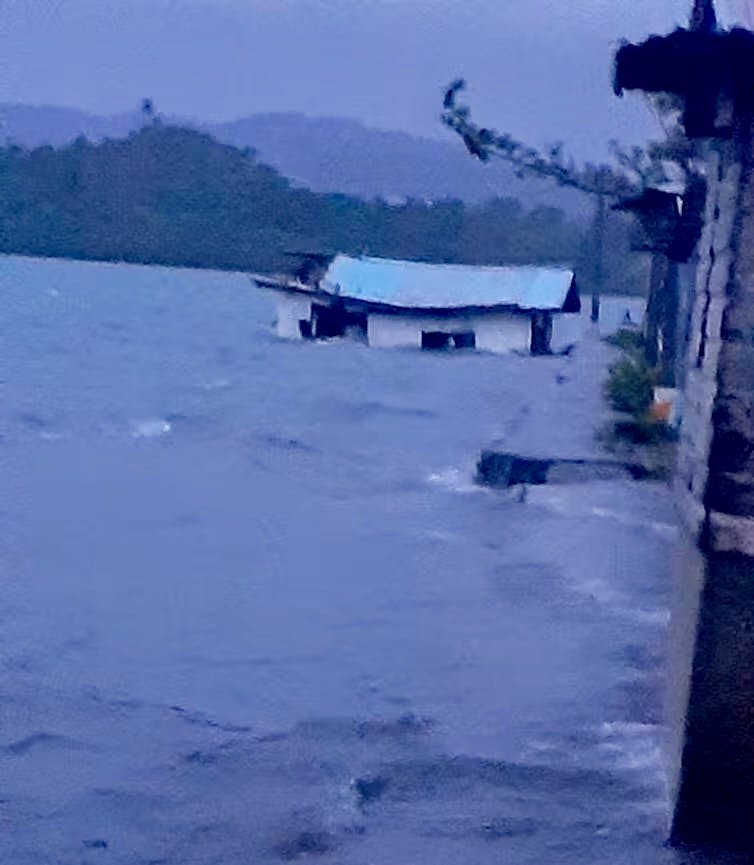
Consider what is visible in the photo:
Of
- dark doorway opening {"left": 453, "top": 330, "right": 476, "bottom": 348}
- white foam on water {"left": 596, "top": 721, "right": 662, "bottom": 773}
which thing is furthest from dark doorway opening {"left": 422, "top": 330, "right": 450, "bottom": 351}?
white foam on water {"left": 596, "top": 721, "right": 662, "bottom": 773}

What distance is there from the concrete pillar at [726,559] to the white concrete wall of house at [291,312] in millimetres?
47184

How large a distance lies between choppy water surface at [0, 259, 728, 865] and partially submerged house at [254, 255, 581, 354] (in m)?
25.2

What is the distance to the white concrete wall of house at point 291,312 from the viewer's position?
54438mm

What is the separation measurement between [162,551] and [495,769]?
8.14 metres

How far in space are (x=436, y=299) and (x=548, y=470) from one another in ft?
110

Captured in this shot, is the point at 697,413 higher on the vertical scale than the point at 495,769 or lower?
higher

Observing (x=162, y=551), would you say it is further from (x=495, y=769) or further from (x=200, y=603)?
(x=495, y=769)

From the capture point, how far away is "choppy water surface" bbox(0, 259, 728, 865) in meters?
7.79

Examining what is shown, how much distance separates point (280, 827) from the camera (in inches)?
306

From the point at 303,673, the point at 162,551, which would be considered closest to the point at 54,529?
the point at 162,551

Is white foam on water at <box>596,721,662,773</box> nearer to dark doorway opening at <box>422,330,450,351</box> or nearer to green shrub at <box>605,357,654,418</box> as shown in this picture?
green shrub at <box>605,357,654,418</box>

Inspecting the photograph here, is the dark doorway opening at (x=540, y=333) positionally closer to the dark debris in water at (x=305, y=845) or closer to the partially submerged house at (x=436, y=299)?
the partially submerged house at (x=436, y=299)

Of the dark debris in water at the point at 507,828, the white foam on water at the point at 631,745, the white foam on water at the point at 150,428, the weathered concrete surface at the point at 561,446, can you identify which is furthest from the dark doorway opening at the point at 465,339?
the dark debris in water at the point at 507,828

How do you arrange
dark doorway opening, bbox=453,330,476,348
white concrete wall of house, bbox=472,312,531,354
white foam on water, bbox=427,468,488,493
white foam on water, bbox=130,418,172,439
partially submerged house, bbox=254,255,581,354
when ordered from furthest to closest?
dark doorway opening, bbox=453,330,476,348 → white concrete wall of house, bbox=472,312,531,354 → partially submerged house, bbox=254,255,581,354 → white foam on water, bbox=130,418,172,439 → white foam on water, bbox=427,468,488,493
